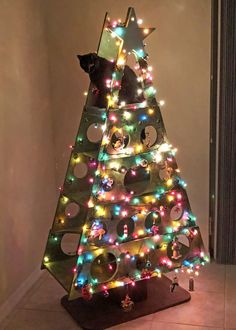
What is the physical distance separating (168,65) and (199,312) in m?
1.46

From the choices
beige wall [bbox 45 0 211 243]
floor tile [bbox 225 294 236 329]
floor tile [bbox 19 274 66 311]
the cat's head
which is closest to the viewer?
the cat's head

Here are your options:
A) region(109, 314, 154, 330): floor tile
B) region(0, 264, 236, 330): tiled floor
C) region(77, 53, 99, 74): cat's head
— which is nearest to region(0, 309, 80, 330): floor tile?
region(0, 264, 236, 330): tiled floor

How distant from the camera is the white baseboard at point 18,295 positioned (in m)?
2.57

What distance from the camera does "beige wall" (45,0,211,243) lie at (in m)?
2.87

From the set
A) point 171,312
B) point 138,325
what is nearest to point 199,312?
point 171,312

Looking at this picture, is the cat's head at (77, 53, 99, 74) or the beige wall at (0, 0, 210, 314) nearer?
the cat's head at (77, 53, 99, 74)

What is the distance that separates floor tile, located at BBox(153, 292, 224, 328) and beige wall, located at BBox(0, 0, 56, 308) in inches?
34.1

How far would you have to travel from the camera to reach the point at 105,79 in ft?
7.91

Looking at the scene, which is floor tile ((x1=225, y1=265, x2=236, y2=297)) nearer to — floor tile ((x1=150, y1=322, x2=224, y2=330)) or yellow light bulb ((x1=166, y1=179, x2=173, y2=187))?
floor tile ((x1=150, y1=322, x2=224, y2=330))

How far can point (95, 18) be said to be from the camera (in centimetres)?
295

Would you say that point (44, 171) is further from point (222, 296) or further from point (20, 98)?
point (222, 296)

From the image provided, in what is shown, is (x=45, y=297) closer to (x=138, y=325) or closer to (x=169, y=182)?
(x=138, y=325)

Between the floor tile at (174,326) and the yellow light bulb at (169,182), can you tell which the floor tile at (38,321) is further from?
the yellow light bulb at (169,182)

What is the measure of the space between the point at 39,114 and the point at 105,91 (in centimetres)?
67
